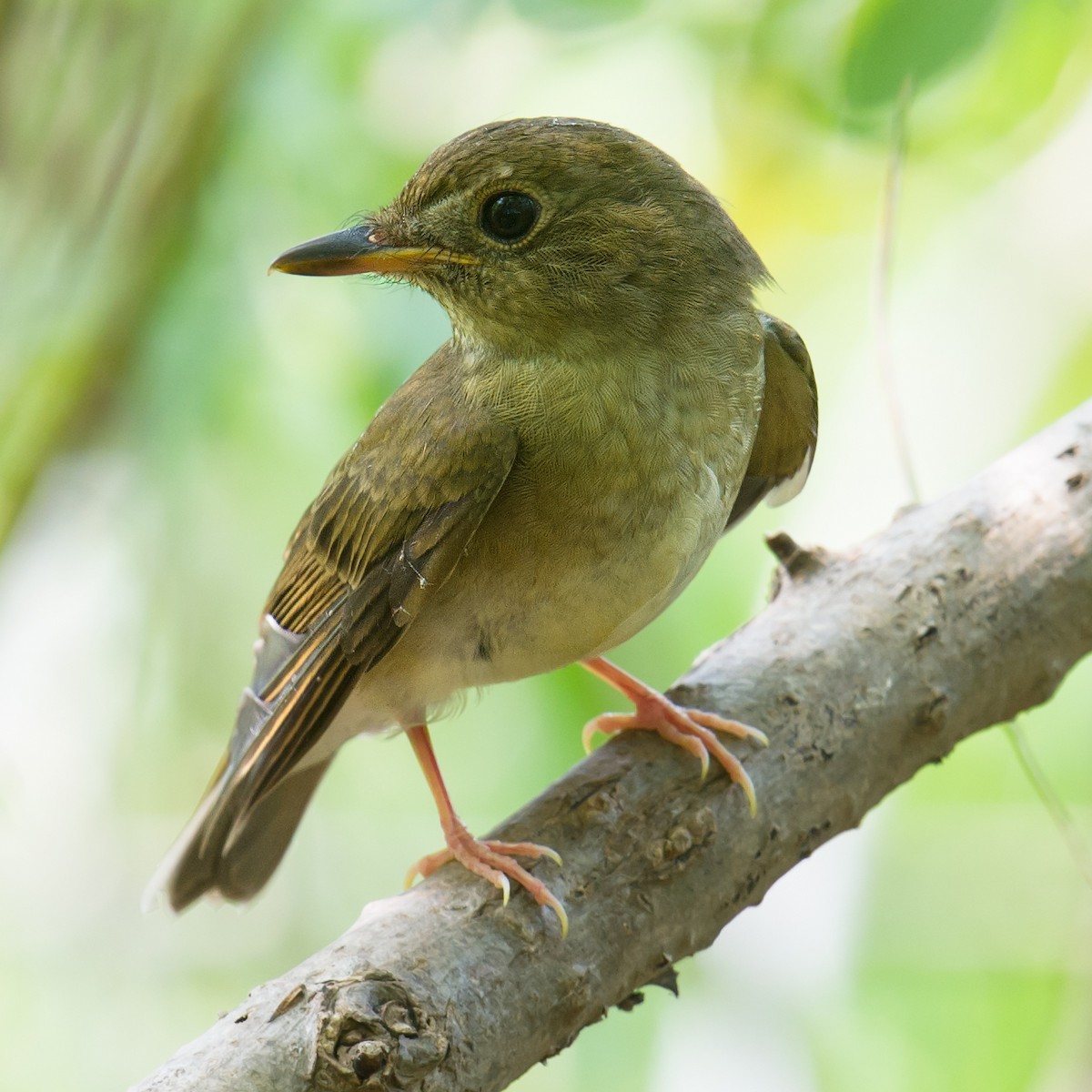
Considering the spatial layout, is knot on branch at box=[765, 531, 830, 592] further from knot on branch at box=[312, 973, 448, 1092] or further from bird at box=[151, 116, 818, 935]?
knot on branch at box=[312, 973, 448, 1092]

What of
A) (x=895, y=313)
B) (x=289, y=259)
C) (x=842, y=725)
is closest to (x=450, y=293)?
(x=289, y=259)

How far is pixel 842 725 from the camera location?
313 cm

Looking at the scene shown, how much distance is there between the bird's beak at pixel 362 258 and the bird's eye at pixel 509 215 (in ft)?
0.28

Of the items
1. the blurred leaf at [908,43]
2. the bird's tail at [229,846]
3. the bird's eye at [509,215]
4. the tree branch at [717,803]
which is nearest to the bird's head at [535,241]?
the bird's eye at [509,215]

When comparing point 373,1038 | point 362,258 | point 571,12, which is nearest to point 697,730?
point 373,1038

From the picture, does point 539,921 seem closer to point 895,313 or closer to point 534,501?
point 534,501

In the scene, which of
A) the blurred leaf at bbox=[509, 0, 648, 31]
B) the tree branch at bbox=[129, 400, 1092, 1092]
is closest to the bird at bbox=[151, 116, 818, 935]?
the tree branch at bbox=[129, 400, 1092, 1092]

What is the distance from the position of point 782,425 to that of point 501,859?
1.46 m

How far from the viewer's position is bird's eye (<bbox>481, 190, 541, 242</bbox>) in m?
2.98

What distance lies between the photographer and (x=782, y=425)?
141 inches

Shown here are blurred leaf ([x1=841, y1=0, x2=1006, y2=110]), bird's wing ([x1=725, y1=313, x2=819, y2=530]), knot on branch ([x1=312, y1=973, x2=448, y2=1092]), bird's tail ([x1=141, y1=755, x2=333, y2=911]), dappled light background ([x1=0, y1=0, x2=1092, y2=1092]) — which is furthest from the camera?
dappled light background ([x1=0, y1=0, x2=1092, y2=1092])

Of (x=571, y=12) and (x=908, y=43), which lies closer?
(x=908, y=43)

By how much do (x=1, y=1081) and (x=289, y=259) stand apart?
3442 millimetres

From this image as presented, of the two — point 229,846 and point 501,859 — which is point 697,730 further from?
point 229,846
